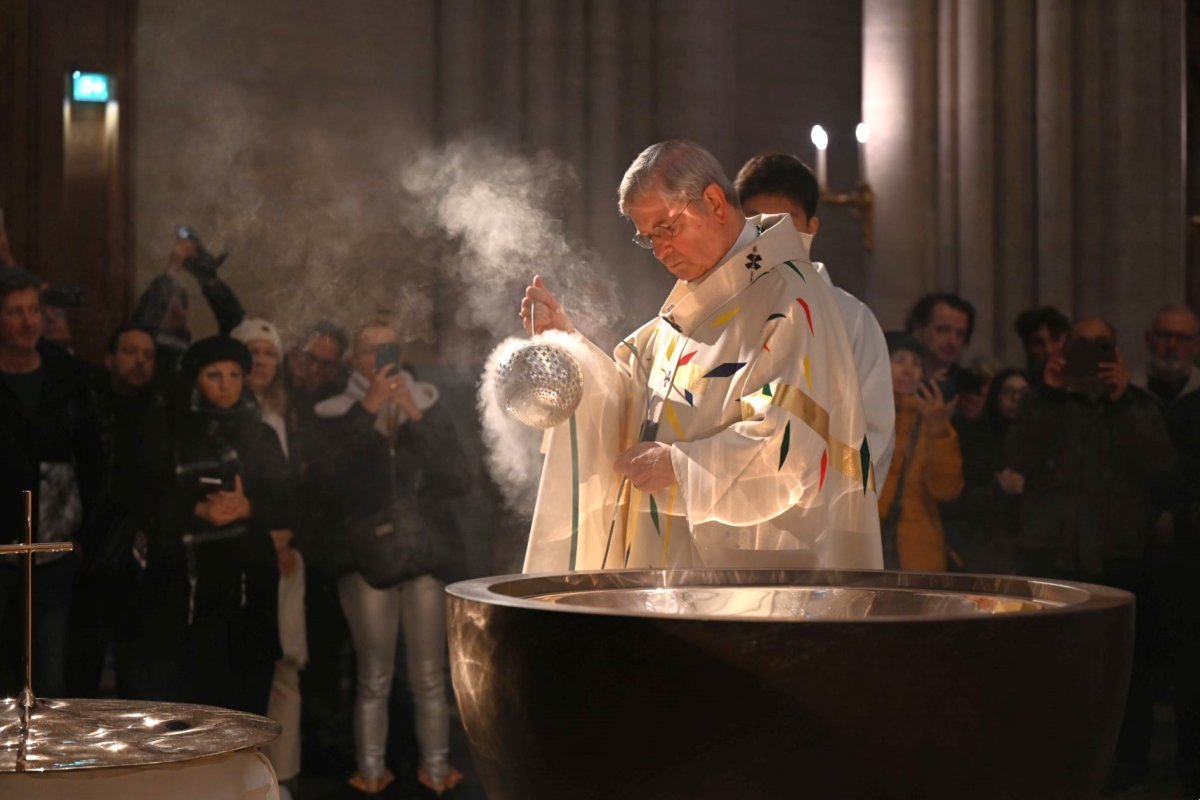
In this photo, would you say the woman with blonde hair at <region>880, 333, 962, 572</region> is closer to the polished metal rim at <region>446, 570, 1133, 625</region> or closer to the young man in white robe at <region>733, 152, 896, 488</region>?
the young man in white robe at <region>733, 152, 896, 488</region>

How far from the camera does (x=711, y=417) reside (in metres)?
3.07

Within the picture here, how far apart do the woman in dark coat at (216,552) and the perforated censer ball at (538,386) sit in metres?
2.42

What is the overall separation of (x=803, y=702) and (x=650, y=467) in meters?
1.33

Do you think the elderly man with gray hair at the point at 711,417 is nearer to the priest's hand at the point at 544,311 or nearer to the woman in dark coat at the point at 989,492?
the priest's hand at the point at 544,311

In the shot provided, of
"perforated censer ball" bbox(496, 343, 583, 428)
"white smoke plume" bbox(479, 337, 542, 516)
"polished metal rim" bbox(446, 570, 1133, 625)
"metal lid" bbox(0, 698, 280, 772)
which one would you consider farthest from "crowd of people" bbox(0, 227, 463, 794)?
"metal lid" bbox(0, 698, 280, 772)

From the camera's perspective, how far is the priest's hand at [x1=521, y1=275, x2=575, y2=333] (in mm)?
3229

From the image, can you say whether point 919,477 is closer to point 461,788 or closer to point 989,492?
point 989,492

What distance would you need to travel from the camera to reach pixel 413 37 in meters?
7.54

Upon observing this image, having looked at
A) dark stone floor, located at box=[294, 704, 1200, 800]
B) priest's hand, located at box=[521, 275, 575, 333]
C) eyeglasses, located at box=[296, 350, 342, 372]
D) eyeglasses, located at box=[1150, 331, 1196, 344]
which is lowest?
dark stone floor, located at box=[294, 704, 1200, 800]

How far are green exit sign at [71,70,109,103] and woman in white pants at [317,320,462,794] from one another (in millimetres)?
2176

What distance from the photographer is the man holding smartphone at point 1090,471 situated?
551cm

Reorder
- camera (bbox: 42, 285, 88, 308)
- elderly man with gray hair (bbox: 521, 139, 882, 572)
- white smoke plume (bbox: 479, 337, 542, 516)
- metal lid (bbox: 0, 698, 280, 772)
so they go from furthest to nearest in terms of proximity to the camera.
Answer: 1. camera (bbox: 42, 285, 88, 308)
2. white smoke plume (bbox: 479, 337, 542, 516)
3. elderly man with gray hair (bbox: 521, 139, 882, 572)
4. metal lid (bbox: 0, 698, 280, 772)

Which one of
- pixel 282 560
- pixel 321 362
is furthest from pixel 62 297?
pixel 282 560

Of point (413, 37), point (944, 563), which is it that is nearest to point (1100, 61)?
point (944, 563)
